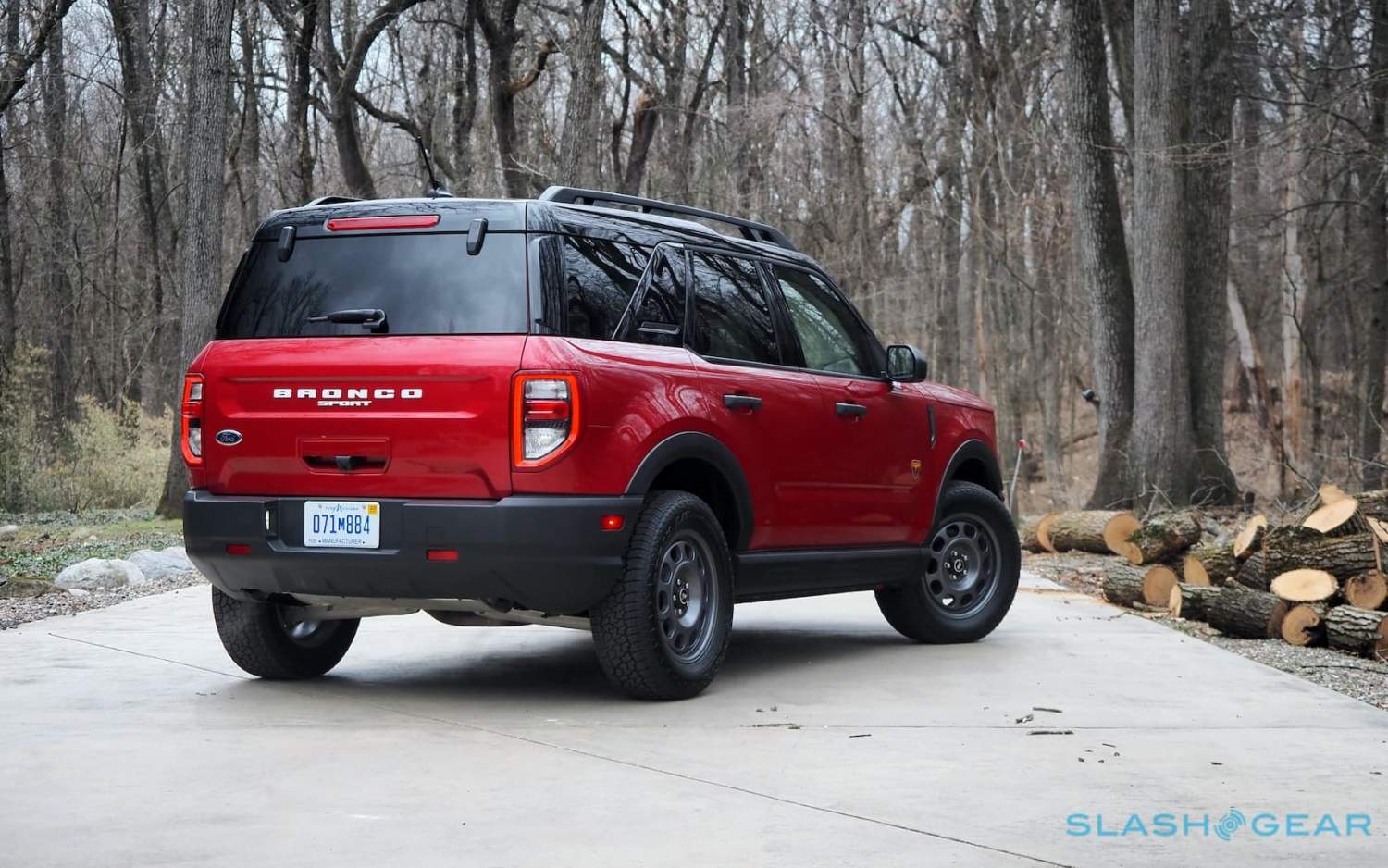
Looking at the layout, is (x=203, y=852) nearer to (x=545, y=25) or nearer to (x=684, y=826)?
(x=684, y=826)

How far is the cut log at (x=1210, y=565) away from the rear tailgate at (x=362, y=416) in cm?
653

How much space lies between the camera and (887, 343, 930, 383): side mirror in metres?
8.30

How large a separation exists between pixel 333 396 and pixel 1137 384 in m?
13.2

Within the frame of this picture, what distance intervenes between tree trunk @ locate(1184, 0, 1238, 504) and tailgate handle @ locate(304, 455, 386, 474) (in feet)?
42.2

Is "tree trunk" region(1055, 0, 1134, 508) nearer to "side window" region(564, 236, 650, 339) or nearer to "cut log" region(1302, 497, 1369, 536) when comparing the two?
"cut log" region(1302, 497, 1369, 536)

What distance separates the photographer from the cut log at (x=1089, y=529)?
1481 centimetres

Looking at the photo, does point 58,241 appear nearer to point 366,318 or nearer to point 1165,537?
point 1165,537

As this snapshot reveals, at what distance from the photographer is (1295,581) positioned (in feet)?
30.8

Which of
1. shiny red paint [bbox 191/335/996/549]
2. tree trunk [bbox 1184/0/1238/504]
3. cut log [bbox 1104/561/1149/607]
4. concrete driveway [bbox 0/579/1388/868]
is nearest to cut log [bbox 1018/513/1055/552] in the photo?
tree trunk [bbox 1184/0/1238/504]

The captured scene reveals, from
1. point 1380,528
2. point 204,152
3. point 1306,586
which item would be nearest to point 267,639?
point 1306,586

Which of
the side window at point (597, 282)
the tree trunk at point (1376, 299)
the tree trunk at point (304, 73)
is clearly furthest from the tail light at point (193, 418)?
the tree trunk at point (304, 73)

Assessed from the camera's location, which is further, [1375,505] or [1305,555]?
[1375,505]

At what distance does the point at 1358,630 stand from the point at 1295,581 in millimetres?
724

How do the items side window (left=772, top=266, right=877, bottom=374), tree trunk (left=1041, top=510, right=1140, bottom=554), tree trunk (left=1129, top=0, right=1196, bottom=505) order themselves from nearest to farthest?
side window (left=772, top=266, right=877, bottom=374)
tree trunk (left=1041, top=510, right=1140, bottom=554)
tree trunk (left=1129, top=0, right=1196, bottom=505)
